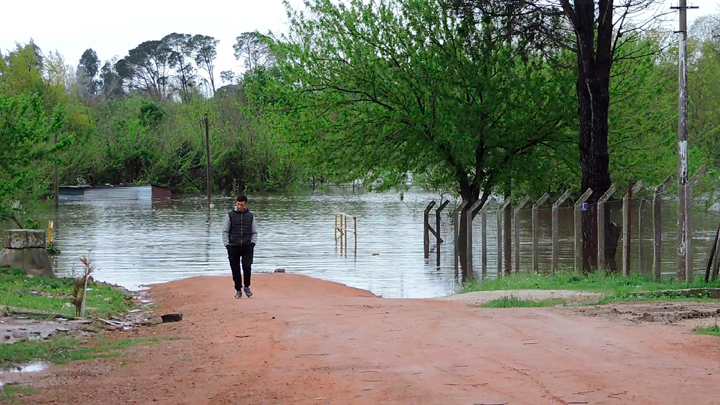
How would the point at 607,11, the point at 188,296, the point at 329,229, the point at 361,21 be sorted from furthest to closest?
the point at 329,229 < the point at 361,21 < the point at 607,11 < the point at 188,296

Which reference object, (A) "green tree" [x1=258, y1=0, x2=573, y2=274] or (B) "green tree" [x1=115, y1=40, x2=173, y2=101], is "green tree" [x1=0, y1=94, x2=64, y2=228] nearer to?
(A) "green tree" [x1=258, y1=0, x2=573, y2=274]

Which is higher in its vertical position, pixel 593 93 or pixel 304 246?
pixel 593 93

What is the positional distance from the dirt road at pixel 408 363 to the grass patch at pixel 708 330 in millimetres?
229

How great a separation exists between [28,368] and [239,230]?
8106 mm

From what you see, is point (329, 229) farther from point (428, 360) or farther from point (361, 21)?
point (428, 360)

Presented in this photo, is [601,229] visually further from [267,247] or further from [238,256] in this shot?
[267,247]

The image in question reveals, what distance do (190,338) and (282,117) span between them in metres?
18.0

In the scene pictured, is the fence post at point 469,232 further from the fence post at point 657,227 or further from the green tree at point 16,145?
the green tree at point 16,145

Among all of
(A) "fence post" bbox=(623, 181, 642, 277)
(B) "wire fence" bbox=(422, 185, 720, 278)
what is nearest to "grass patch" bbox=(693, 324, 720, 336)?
(B) "wire fence" bbox=(422, 185, 720, 278)

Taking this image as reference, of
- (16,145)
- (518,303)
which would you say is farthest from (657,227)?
(16,145)

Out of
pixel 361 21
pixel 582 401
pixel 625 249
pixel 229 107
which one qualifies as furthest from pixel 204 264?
pixel 229 107

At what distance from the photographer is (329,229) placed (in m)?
49.3

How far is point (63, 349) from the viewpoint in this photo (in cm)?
1141

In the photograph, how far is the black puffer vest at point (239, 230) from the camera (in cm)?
1802
